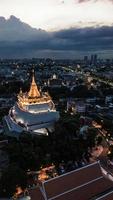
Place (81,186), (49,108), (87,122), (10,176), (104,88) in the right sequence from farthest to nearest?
(104,88) < (87,122) < (49,108) < (10,176) < (81,186)

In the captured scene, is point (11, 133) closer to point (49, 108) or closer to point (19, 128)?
point (19, 128)

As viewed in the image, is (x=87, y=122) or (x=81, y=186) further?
(x=87, y=122)

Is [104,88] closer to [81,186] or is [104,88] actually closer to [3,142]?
[3,142]

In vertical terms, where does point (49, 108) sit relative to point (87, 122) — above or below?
above

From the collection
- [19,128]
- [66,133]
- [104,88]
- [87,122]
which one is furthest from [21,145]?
[104,88]

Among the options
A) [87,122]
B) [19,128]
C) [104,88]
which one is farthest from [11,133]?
[104,88]

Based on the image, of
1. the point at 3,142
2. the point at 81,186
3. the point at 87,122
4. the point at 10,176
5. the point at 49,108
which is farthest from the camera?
the point at 87,122
